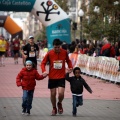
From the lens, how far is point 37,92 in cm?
1884

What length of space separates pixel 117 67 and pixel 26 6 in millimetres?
9198

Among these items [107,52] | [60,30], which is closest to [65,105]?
[107,52]

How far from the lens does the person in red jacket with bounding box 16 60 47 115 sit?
42.9ft

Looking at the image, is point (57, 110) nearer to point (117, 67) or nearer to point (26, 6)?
point (117, 67)

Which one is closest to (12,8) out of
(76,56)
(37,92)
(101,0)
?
(76,56)

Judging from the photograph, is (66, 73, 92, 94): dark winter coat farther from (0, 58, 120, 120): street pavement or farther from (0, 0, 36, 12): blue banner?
(0, 0, 36, 12): blue banner

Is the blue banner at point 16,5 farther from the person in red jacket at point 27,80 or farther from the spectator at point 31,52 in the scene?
the person in red jacket at point 27,80

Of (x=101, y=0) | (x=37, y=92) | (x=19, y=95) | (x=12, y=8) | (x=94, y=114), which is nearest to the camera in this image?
(x=94, y=114)

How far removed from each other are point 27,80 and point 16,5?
1787 cm

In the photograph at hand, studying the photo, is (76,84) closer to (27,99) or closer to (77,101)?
(77,101)

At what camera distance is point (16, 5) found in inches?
1206

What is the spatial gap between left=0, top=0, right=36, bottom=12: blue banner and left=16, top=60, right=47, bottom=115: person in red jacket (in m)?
17.4

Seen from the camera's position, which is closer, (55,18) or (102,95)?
(102,95)

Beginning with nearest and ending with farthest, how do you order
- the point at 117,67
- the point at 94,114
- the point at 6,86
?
the point at 94,114 → the point at 6,86 → the point at 117,67
